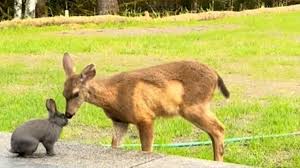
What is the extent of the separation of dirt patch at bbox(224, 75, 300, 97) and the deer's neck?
4582 millimetres

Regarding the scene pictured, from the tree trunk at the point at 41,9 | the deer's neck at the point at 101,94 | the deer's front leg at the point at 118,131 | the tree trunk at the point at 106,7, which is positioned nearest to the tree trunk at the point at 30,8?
the tree trunk at the point at 106,7

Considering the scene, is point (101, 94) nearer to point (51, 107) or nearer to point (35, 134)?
point (51, 107)

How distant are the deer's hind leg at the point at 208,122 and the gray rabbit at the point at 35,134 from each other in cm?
137

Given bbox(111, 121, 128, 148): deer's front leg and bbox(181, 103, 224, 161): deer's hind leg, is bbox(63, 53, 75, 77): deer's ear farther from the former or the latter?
bbox(181, 103, 224, 161): deer's hind leg

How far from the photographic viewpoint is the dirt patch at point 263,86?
11.1 m

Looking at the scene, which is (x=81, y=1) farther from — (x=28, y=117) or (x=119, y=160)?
(x=119, y=160)

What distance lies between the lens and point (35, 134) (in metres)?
5.70

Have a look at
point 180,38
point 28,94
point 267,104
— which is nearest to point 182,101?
point 267,104

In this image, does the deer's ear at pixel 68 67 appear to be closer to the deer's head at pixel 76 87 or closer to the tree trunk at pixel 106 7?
the deer's head at pixel 76 87

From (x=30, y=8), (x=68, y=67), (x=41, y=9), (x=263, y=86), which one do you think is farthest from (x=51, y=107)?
(x=41, y=9)

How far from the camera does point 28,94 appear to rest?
35.3 feet

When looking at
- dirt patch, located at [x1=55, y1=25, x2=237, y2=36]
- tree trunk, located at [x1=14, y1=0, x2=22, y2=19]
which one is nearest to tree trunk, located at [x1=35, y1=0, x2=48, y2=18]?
tree trunk, located at [x1=14, y1=0, x2=22, y2=19]

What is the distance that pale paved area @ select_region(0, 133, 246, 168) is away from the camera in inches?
225

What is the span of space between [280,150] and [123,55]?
8030mm
